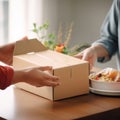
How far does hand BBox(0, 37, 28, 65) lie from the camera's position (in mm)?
2092

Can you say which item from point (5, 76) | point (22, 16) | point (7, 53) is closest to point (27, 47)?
point (7, 53)

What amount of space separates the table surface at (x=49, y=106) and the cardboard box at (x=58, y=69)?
26 millimetres

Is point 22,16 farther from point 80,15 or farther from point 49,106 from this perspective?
point 49,106

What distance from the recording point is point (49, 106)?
1657mm

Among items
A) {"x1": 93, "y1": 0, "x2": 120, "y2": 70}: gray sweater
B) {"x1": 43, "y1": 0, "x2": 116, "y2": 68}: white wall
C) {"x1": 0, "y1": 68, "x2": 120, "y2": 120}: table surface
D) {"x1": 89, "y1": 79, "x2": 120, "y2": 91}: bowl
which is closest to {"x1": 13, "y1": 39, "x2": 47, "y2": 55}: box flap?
{"x1": 0, "y1": 68, "x2": 120, "y2": 120}: table surface

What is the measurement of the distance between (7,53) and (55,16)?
5.10 feet

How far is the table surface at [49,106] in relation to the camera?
1538 mm

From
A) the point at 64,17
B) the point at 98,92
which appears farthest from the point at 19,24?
the point at 98,92

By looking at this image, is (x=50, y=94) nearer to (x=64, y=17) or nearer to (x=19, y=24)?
(x=19, y=24)

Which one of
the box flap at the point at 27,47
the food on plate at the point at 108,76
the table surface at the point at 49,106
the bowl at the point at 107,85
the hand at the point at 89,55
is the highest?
the box flap at the point at 27,47

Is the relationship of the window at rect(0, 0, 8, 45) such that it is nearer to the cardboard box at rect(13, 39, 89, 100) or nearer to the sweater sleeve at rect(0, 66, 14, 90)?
the cardboard box at rect(13, 39, 89, 100)

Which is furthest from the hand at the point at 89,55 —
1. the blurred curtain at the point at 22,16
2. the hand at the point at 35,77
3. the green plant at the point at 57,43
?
the blurred curtain at the point at 22,16

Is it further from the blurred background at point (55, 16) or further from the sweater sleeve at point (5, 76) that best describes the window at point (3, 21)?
the sweater sleeve at point (5, 76)

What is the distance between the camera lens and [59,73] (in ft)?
5.58
